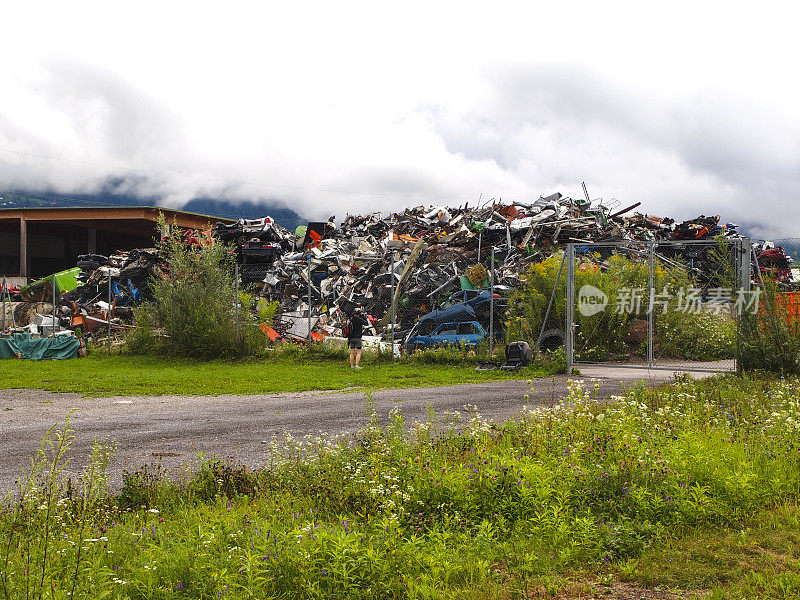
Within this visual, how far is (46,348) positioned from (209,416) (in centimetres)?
1427

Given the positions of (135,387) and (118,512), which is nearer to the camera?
(118,512)

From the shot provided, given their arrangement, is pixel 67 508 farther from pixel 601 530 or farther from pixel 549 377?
pixel 549 377

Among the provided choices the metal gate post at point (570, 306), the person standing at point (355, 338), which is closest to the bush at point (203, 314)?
the person standing at point (355, 338)

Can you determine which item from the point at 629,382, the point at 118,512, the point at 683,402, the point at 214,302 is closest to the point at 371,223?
the point at 214,302

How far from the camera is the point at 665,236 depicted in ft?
87.4

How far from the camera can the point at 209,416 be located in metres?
9.77

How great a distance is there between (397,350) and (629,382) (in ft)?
22.1

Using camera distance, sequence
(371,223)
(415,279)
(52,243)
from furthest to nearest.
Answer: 1. (52,243)
2. (371,223)
3. (415,279)

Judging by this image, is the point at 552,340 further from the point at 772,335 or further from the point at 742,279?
the point at 772,335

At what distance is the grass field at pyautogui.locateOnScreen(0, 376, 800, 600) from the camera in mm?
3510

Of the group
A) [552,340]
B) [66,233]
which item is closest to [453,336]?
[552,340]

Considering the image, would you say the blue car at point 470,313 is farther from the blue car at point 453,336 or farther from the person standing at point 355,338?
the person standing at point 355,338

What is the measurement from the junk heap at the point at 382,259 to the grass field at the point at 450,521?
1263 cm

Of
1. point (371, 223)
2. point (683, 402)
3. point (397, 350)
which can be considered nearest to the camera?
point (683, 402)
